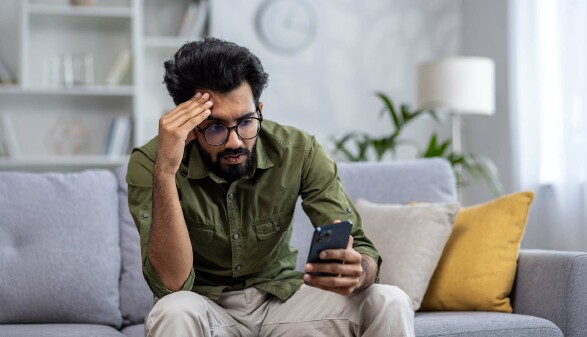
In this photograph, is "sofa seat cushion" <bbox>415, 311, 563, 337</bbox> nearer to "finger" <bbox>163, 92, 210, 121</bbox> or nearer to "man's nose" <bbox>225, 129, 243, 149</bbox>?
"man's nose" <bbox>225, 129, 243, 149</bbox>

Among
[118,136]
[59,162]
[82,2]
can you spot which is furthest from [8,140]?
[82,2]

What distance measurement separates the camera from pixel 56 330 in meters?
2.14

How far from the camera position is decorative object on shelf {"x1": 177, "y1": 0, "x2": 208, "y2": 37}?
453cm

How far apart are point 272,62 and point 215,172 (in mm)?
2943

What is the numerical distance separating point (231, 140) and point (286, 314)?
424 mm

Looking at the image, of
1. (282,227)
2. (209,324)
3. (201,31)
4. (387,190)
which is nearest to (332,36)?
(201,31)

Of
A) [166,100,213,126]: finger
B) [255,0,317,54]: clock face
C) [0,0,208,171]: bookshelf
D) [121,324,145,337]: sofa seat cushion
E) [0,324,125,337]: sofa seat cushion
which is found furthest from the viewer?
[255,0,317,54]: clock face

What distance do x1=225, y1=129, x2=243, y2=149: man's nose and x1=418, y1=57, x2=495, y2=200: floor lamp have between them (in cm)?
230

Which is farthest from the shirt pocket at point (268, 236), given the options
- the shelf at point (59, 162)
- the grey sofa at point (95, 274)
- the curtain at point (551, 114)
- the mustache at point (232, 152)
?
the shelf at point (59, 162)

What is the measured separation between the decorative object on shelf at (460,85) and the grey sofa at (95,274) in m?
1.66

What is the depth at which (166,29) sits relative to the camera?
469 centimetres

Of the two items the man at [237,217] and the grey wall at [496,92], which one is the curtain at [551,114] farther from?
the man at [237,217]

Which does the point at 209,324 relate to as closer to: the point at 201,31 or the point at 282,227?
the point at 282,227

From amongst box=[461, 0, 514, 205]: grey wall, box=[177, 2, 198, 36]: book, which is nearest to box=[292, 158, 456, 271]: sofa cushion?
box=[461, 0, 514, 205]: grey wall
